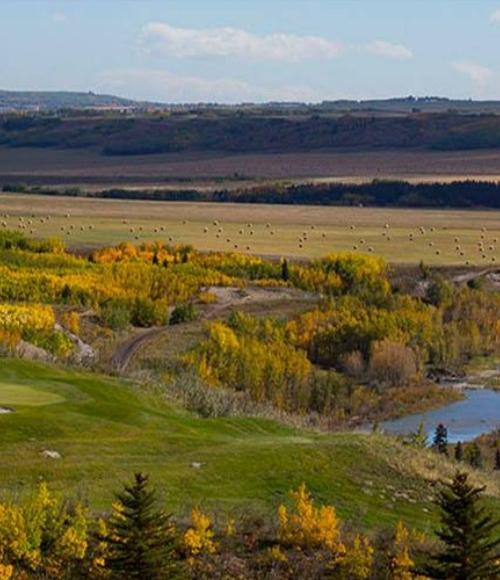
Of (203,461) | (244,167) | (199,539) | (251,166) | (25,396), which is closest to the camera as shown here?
(199,539)

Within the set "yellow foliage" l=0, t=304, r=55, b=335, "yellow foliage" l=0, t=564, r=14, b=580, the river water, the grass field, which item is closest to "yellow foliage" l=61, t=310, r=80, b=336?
"yellow foliage" l=0, t=304, r=55, b=335

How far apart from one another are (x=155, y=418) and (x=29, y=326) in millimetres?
26198

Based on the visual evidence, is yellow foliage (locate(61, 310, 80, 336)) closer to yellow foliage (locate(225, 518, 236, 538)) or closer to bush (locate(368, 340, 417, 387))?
bush (locate(368, 340, 417, 387))

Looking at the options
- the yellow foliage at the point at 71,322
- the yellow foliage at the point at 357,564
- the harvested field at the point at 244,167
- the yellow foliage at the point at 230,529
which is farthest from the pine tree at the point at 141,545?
the harvested field at the point at 244,167

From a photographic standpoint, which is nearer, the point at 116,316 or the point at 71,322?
the point at 71,322

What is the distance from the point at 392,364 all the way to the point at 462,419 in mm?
9675

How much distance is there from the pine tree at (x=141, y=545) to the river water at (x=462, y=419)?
115 ft

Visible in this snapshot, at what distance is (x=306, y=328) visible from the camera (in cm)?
6881

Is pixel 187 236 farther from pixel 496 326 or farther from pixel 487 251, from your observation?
pixel 496 326

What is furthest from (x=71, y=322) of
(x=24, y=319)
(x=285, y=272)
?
(x=285, y=272)

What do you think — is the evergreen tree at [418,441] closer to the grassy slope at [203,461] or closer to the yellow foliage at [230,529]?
the grassy slope at [203,461]

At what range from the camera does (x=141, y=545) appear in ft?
49.3

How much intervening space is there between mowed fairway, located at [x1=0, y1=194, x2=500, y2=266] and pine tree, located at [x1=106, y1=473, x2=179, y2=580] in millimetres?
76255

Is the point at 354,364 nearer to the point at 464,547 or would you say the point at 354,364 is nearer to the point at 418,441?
the point at 418,441
